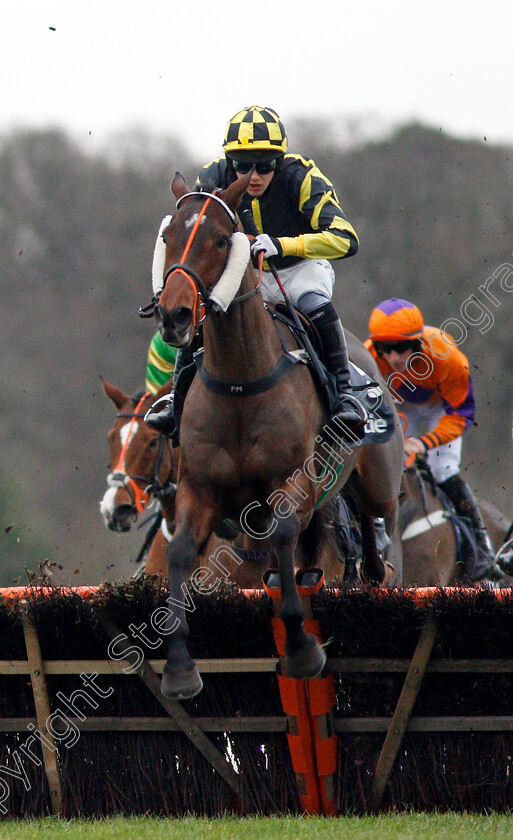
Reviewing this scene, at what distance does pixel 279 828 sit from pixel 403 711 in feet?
2.12

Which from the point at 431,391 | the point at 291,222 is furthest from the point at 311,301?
the point at 431,391

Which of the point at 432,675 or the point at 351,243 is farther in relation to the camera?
the point at 351,243

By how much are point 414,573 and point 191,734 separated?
170 inches

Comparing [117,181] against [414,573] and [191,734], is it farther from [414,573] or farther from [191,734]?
[191,734]

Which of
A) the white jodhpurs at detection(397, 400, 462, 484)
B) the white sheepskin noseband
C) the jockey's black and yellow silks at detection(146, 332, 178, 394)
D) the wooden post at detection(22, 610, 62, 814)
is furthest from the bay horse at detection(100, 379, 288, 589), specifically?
the white sheepskin noseband

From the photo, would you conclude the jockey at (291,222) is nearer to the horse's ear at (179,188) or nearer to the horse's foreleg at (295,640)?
the horse's ear at (179,188)

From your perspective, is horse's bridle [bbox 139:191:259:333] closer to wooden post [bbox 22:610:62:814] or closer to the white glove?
the white glove

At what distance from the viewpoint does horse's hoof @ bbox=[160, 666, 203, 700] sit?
419cm

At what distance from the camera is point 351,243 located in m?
5.48

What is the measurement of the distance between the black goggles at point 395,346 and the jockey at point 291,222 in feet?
8.48

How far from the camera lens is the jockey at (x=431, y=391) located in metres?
8.35

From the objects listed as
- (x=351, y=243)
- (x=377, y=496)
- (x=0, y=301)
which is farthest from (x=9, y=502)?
(x=351, y=243)

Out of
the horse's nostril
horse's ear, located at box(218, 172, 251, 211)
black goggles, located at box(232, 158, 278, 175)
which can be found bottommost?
the horse's nostril

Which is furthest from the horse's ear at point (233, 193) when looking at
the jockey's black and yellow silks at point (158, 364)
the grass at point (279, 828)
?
the jockey's black and yellow silks at point (158, 364)
